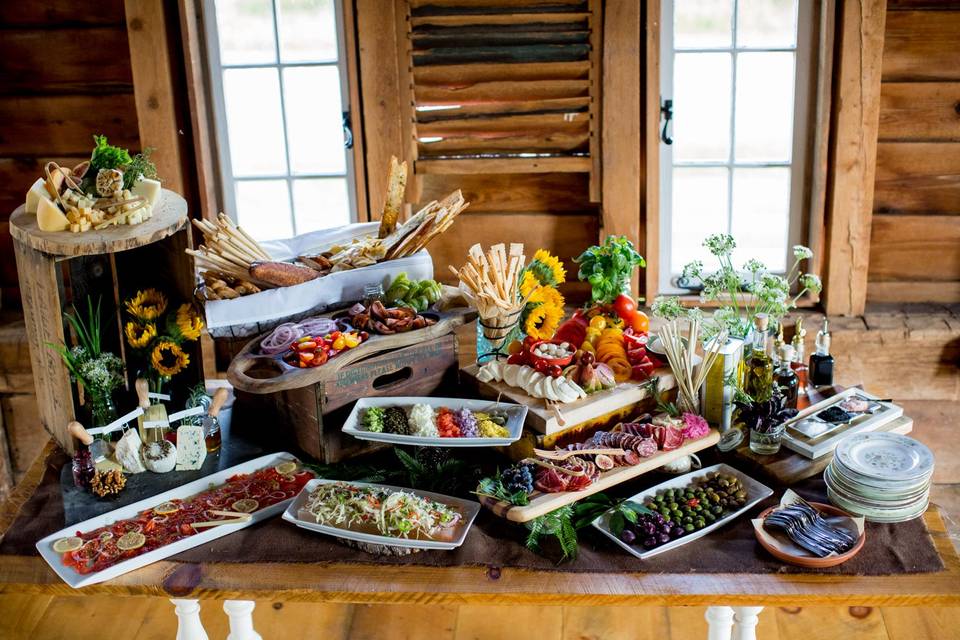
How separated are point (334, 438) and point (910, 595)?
148cm

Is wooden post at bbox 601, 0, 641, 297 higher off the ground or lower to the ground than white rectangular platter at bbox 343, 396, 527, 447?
higher

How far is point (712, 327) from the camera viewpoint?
2.88 metres

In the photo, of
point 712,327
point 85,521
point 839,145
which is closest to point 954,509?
point 839,145

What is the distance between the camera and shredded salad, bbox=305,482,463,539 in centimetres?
244

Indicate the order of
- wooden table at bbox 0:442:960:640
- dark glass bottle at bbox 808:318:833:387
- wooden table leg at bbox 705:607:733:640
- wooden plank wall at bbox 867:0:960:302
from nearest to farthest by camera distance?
wooden table at bbox 0:442:960:640 → wooden table leg at bbox 705:607:733:640 → dark glass bottle at bbox 808:318:833:387 → wooden plank wall at bbox 867:0:960:302

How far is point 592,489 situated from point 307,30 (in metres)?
2.34

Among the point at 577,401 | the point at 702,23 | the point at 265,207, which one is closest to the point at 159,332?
the point at 577,401

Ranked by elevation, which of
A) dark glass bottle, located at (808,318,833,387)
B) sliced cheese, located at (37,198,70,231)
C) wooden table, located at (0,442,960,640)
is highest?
sliced cheese, located at (37,198,70,231)

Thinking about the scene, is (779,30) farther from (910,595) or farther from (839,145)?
(910,595)

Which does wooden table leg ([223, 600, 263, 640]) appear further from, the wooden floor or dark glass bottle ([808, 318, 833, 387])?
dark glass bottle ([808, 318, 833, 387])

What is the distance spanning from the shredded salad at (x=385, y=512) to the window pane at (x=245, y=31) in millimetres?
2119

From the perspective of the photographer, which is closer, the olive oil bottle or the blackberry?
the blackberry

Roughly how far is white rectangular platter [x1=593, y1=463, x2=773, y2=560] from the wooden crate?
69 centimetres

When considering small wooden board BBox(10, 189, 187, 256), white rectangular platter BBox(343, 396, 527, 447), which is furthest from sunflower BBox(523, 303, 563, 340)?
small wooden board BBox(10, 189, 187, 256)
